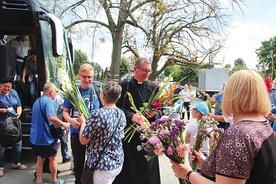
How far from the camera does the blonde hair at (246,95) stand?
61.7 inches

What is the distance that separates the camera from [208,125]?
219cm

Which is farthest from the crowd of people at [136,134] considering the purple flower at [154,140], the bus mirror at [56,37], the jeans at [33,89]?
the jeans at [33,89]

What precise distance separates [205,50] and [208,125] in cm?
1246

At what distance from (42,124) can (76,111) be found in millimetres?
1039

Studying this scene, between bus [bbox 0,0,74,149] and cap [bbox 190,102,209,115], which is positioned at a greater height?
bus [bbox 0,0,74,149]

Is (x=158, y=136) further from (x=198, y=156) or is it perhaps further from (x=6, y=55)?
(x=6, y=55)

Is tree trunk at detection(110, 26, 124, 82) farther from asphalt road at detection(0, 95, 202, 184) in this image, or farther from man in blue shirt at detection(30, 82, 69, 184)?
man in blue shirt at detection(30, 82, 69, 184)

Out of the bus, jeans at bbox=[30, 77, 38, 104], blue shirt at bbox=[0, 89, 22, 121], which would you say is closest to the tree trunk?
jeans at bbox=[30, 77, 38, 104]

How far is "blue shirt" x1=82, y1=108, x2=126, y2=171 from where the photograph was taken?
113 inches

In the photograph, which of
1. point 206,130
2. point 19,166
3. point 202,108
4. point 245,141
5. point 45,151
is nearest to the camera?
point 245,141

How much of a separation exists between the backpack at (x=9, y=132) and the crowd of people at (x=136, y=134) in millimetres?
172

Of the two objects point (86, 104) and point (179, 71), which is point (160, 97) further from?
point (179, 71)

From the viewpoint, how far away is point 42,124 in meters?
4.54

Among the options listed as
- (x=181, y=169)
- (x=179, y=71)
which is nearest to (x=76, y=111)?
(x=181, y=169)
